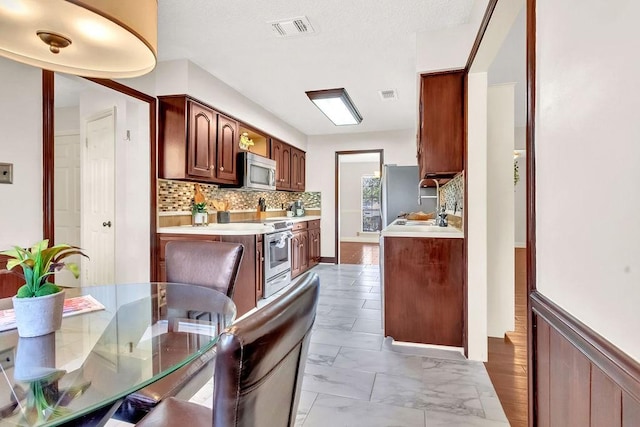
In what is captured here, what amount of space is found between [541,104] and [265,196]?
4884 mm

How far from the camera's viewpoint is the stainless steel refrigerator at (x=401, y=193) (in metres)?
5.00

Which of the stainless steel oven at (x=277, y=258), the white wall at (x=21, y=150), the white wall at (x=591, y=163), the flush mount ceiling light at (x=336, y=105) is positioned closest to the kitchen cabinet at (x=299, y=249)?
the stainless steel oven at (x=277, y=258)

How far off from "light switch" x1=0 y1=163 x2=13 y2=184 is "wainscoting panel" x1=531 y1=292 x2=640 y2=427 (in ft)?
9.55

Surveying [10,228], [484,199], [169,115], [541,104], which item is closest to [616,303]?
[541,104]

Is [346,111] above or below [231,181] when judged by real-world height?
above

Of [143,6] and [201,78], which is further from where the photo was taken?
[201,78]

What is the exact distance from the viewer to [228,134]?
3.89 metres

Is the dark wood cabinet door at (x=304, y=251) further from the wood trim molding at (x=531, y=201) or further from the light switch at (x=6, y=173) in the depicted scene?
the wood trim molding at (x=531, y=201)

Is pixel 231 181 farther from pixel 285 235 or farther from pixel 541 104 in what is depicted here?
pixel 541 104

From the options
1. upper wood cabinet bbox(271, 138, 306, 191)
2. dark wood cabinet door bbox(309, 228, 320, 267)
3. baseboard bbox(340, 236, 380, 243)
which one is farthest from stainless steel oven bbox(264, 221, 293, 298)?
baseboard bbox(340, 236, 380, 243)

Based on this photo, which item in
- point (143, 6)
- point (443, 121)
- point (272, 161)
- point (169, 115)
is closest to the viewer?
point (143, 6)

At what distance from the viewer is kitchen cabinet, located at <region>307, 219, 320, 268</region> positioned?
18.9 ft

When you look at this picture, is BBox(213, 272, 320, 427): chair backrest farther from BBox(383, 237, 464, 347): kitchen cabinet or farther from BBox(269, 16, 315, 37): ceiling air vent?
BBox(269, 16, 315, 37): ceiling air vent

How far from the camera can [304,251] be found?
5.43m
